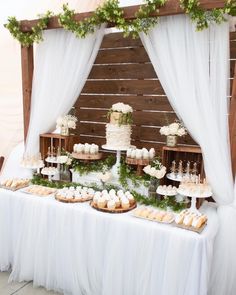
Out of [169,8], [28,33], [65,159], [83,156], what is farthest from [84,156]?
[169,8]

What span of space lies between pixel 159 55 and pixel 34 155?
1.49 m

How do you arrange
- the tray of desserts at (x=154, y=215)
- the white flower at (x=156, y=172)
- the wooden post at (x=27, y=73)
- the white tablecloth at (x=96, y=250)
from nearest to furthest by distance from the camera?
1. the white tablecloth at (x=96, y=250)
2. the tray of desserts at (x=154, y=215)
3. the white flower at (x=156, y=172)
4. the wooden post at (x=27, y=73)

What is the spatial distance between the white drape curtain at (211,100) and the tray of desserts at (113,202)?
60 centimetres

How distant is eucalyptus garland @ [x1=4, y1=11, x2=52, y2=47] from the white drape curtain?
103 centimetres

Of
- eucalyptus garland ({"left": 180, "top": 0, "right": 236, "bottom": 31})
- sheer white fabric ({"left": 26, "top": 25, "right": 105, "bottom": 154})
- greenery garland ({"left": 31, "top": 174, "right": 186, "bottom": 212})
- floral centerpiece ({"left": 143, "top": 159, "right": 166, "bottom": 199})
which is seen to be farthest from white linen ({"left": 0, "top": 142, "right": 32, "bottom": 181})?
eucalyptus garland ({"left": 180, "top": 0, "right": 236, "bottom": 31})

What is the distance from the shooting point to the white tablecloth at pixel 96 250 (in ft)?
6.09

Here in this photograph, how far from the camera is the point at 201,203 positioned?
7.57 ft

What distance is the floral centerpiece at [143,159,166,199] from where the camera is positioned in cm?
227

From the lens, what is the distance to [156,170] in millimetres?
2275

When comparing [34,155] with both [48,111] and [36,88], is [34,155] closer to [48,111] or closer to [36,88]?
[48,111]

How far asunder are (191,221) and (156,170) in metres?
0.49

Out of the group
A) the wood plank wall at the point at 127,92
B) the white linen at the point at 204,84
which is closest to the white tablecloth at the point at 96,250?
the white linen at the point at 204,84

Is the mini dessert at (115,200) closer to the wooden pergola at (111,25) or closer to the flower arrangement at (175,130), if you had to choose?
the flower arrangement at (175,130)

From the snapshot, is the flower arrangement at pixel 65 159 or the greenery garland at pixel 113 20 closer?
the greenery garland at pixel 113 20
